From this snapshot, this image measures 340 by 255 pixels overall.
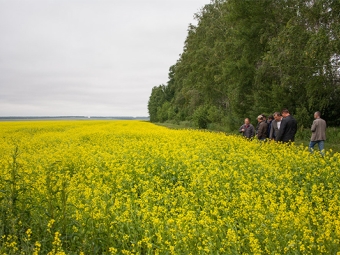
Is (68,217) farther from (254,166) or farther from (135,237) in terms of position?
(254,166)

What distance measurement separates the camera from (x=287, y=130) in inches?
460

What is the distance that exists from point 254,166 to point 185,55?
31660 mm

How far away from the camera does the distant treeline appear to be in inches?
631

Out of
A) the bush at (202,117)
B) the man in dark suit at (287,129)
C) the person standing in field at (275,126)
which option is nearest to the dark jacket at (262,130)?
the person standing in field at (275,126)

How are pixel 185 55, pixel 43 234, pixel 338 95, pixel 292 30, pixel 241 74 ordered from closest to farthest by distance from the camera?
pixel 43 234
pixel 292 30
pixel 338 95
pixel 241 74
pixel 185 55

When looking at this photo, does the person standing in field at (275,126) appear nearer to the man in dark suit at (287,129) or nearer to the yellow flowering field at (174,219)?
the man in dark suit at (287,129)

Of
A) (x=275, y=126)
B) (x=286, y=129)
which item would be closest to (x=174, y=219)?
(x=286, y=129)

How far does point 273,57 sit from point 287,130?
275 inches

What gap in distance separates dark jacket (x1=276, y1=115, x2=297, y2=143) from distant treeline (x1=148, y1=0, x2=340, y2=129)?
4790mm

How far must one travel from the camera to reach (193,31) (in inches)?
1545

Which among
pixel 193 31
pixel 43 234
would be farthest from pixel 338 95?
pixel 193 31

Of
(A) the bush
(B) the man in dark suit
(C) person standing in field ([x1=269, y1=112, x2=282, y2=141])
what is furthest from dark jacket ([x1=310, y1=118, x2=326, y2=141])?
(A) the bush

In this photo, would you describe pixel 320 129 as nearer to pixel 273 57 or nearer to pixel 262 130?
pixel 262 130

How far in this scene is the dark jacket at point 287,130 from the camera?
37.5 ft
